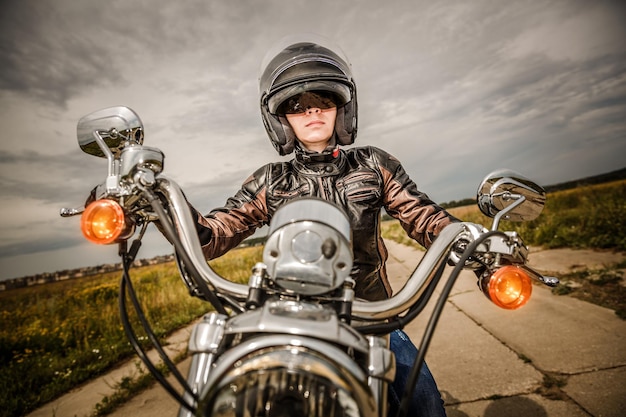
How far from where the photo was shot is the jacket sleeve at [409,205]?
1521 millimetres

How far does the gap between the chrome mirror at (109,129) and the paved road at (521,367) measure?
250cm

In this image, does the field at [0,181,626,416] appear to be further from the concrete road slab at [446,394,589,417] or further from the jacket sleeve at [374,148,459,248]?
the jacket sleeve at [374,148,459,248]

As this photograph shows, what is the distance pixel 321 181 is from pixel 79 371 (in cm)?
393

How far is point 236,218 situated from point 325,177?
507mm

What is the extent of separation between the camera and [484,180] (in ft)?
4.15

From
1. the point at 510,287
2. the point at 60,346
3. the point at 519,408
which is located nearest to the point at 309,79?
the point at 510,287

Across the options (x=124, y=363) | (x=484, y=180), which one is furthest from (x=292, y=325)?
(x=124, y=363)

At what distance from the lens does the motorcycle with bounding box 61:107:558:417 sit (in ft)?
1.91

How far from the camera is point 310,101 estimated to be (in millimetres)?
1652

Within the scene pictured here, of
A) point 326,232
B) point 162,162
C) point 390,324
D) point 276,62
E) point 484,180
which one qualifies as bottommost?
point 390,324

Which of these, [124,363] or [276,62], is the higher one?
[276,62]

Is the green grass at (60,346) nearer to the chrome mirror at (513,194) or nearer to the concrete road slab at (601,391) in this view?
the chrome mirror at (513,194)

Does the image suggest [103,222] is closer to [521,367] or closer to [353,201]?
[353,201]

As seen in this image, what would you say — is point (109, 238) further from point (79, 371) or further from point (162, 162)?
point (79, 371)
